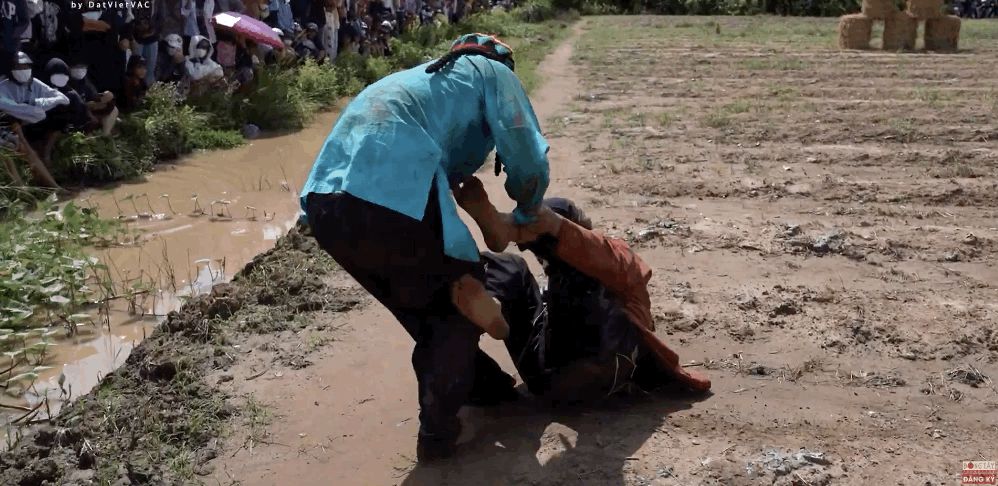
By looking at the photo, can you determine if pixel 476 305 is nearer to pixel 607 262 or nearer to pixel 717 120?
pixel 607 262

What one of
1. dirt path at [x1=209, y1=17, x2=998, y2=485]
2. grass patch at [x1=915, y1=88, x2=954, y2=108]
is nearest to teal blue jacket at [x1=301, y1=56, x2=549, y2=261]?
dirt path at [x1=209, y1=17, x2=998, y2=485]

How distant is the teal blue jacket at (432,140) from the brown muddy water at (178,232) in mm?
1730

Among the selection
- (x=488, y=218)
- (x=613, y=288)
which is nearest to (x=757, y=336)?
(x=613, y=288)

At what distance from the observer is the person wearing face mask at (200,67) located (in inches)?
342

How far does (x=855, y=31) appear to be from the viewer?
1727cm

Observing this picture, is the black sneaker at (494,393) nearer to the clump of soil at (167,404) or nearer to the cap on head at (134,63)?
the clump of soil at (167,404)

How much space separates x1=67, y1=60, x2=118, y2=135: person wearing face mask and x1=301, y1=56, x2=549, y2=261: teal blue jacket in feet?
16.8

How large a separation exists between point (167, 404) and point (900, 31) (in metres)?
17.0

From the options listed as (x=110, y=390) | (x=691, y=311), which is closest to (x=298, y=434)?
(x=110, y=390)

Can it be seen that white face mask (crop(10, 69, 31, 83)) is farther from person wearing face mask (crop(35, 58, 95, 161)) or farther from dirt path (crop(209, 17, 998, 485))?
dirt path (crop(209, 17, 998, 485))

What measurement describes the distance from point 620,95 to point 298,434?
871cm

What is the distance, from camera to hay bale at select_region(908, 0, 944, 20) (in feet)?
56.4

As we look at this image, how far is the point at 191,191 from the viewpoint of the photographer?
22.4 feet

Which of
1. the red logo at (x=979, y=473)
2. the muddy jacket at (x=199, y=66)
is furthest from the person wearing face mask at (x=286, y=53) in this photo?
the red logo at (x=979, y=473)
